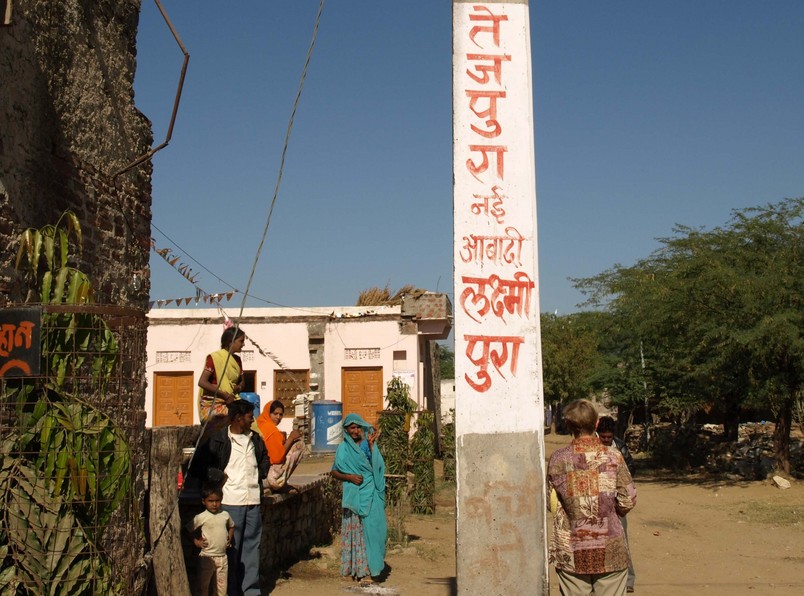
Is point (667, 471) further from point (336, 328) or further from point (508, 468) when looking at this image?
point (508, 468)

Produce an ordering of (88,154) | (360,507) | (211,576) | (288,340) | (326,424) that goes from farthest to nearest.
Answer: (288,340) < (326,424) < (360,507) < (211,576) < (88,154)

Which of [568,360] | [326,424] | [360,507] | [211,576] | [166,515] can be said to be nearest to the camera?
[166,515]

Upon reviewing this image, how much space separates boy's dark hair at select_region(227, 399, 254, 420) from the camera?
685cm

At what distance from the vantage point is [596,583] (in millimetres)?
4688

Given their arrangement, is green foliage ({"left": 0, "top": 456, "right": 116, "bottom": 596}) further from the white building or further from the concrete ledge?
the white building

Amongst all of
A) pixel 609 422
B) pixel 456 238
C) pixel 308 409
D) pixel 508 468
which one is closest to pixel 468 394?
pixel 508 468

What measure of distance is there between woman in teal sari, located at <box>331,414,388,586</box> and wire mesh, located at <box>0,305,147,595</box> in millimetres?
3939

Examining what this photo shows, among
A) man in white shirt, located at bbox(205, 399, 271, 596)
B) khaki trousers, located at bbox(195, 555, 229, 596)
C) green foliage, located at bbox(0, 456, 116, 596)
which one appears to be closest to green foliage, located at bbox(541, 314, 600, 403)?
man in white shirt, located at bbox(205, 399, 271, 596)

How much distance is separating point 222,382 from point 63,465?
267cm

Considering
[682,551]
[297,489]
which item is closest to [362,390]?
[682,551]

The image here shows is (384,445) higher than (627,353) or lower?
lower

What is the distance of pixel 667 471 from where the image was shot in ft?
74.1

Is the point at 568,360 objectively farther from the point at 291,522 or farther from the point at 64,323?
the point at 64,323

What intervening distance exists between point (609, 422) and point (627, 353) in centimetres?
2285
